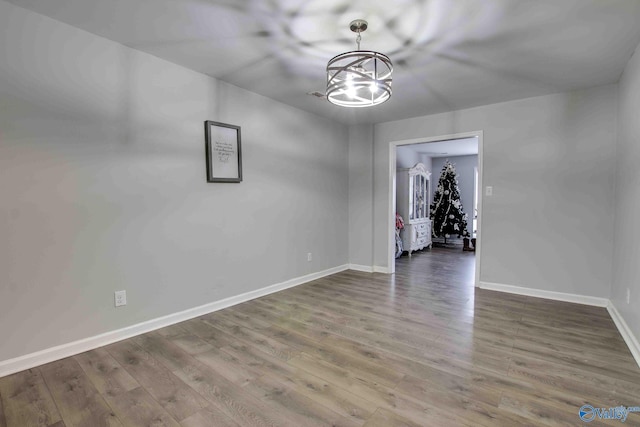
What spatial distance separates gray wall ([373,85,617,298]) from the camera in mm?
3314

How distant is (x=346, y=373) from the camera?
203 cm

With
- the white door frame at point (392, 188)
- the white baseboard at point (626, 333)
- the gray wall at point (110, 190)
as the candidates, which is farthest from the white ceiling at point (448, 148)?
the gray wall at point (110, 190)

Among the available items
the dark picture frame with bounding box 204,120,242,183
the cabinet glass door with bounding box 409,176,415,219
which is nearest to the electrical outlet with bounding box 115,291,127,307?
the dark picture frame with bounding box 204,120,242,183

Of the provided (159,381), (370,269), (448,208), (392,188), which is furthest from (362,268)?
(448,208)

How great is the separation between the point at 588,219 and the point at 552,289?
2.88 ft

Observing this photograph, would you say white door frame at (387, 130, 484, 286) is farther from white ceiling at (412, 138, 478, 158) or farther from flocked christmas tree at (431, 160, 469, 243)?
flocked christmas tree at (431, 160, 469, 243)

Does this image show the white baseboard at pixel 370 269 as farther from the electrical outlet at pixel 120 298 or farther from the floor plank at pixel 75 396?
the floor plank at pixel 75 396

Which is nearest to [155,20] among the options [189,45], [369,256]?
[189,45]

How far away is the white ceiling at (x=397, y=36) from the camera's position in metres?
1.97

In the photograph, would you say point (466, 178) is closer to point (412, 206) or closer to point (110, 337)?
point (412, 206)

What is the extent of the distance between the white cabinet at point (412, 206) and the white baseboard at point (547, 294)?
241 cm

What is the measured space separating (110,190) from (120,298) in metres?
0.88

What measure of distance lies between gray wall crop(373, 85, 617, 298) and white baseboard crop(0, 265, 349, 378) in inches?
119

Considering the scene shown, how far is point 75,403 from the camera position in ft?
5.70
